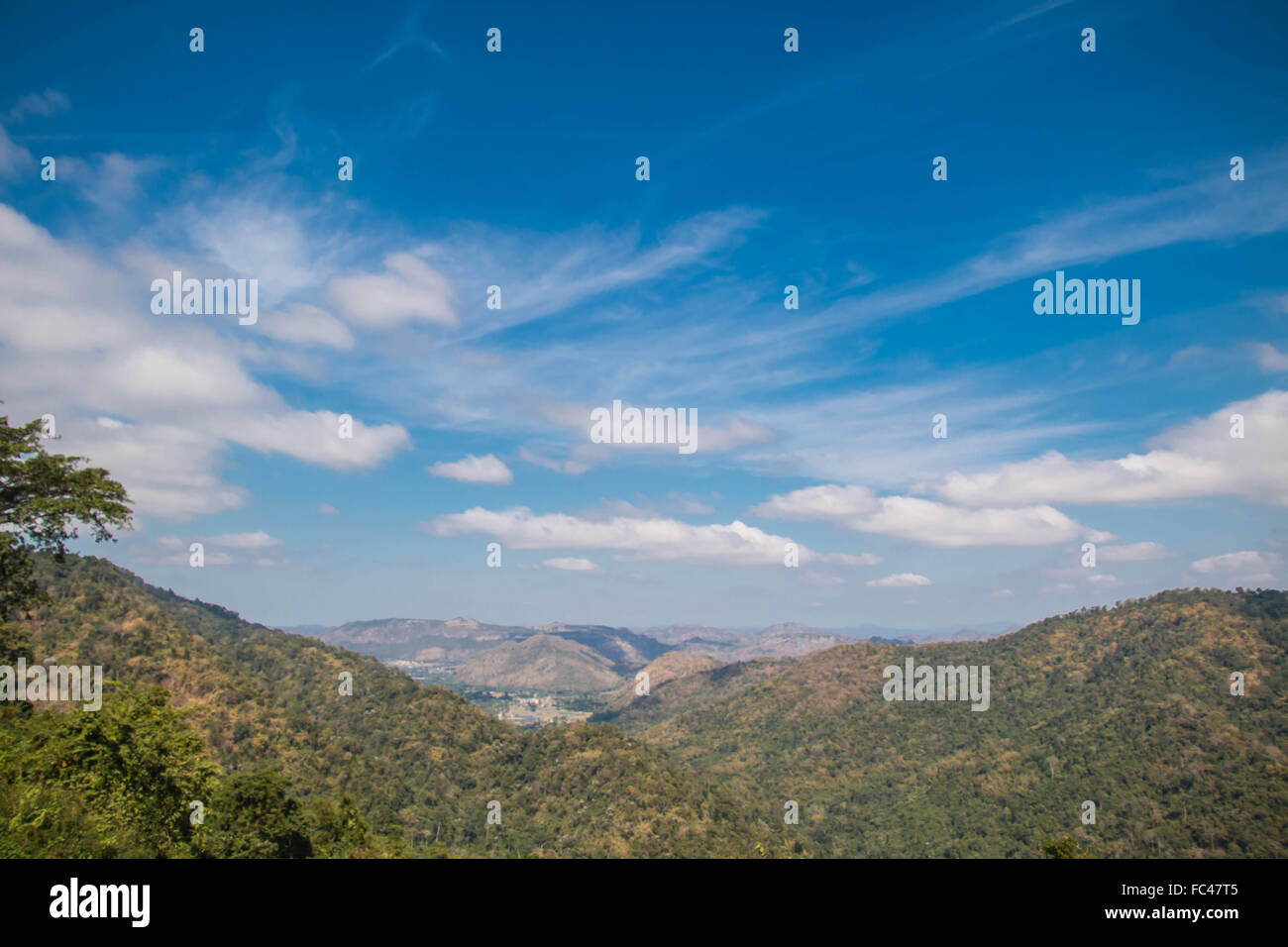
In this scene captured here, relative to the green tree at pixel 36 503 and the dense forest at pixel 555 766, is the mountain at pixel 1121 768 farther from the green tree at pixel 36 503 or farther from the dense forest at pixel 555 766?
the green tree at pixel 36 503

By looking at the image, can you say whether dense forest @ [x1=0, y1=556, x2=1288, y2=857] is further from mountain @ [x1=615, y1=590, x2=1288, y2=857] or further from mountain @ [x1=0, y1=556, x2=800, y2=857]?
mountain @ [x1=615, y1=590, x2=1288, y2=857]

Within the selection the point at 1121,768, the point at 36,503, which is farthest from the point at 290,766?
the point at 1121,768

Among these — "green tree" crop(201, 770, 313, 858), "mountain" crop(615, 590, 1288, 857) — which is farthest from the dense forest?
"mountain" crop(615, 590, 1288, 857)

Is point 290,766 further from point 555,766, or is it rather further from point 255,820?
point 255,820

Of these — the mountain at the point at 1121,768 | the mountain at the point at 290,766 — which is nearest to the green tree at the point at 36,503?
the mountain at the point at 290,766

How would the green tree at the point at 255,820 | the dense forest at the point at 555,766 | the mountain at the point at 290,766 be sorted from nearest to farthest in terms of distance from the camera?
the mountain at the point at 290,766, the dense forest at the point at 555,766, the green tree at the point at 255,820
